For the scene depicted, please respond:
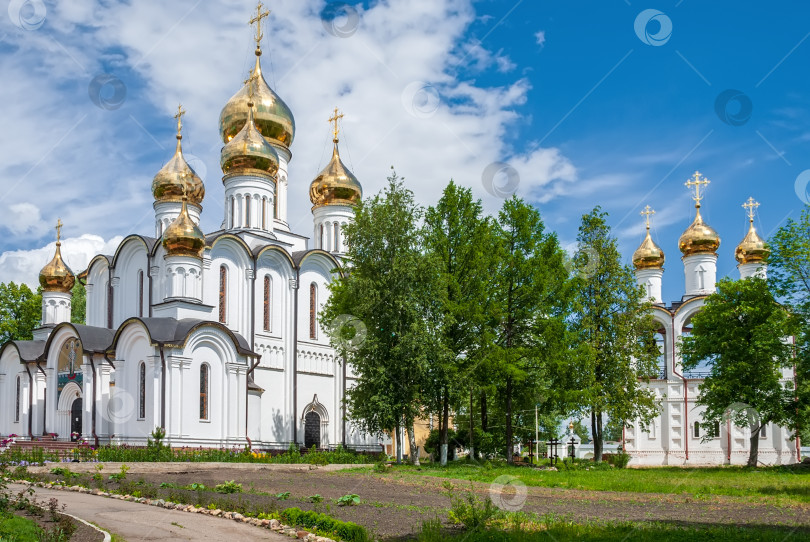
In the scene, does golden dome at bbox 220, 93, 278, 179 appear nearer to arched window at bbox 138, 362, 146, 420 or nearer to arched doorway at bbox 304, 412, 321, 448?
arched window at bbox 138, 362, 146, 420

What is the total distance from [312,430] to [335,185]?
11797 millimetres

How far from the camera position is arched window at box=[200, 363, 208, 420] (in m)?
27.2

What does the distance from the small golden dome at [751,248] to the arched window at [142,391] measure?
2791 cm

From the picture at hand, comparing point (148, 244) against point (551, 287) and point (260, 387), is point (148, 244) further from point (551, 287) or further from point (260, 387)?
point (551, 287)

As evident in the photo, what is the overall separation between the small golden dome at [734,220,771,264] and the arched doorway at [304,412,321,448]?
854 inches

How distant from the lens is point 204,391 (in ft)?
89.8

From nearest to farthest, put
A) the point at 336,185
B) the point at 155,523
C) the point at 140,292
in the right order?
the point at 155,523 → the point at 140,292 → the point at 336,185

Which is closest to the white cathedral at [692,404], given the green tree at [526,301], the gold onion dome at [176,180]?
Result: the green tree at [526,301]

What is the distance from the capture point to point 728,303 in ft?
92.5

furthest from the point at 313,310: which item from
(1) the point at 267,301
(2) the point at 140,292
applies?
(2) the point at 140,292

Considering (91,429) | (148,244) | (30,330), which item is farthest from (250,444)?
(30,330)

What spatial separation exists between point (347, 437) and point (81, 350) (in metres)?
11.1

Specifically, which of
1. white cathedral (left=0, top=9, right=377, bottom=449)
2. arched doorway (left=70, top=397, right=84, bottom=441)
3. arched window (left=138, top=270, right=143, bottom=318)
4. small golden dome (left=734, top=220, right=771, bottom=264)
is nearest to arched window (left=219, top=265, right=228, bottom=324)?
white cathedral (left=0, top=9, right=377, bottom=449)

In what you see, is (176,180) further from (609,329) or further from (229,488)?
(229,488)
